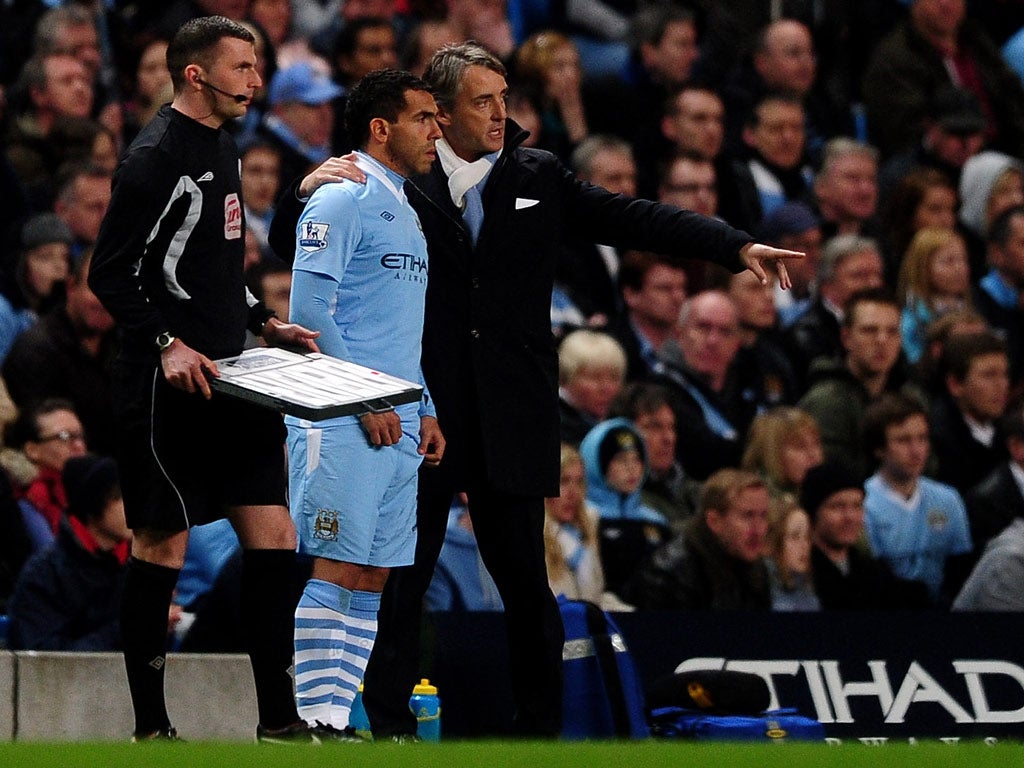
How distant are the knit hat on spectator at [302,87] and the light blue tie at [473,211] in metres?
4.84

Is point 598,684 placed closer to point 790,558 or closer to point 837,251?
point 790,558

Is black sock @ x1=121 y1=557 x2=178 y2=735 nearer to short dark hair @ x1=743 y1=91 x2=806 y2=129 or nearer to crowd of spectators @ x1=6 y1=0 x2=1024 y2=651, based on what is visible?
crowd of spectators @ x1=6 y1=0 x2=1024 y2=651

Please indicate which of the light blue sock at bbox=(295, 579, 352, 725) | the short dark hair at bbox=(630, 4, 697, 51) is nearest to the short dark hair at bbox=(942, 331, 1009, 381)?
the short dark hair at bbox=(630, 4, 697, 51)

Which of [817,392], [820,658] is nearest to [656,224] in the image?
[820,658]

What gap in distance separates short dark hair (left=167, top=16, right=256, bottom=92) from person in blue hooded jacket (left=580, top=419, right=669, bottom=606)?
390cm

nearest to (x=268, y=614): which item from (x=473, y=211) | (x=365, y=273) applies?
(x=365, y=273)

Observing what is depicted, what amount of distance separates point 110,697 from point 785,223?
565 cm

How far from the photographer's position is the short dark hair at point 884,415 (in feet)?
34.8

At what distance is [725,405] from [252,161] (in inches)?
102

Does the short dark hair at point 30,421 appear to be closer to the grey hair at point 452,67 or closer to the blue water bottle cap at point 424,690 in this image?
Result: the blue water bottle cap at point 424,690

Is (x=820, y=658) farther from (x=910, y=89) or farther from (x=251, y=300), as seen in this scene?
(x=910, y=89)

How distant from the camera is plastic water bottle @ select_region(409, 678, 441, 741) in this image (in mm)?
7469

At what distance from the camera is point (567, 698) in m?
7.38

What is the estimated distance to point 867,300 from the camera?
1138 centimetres
